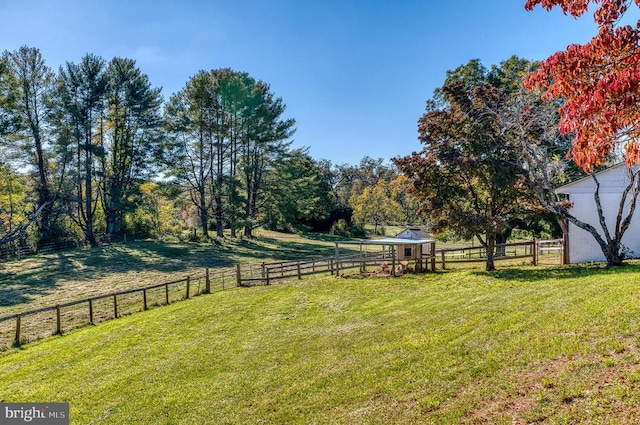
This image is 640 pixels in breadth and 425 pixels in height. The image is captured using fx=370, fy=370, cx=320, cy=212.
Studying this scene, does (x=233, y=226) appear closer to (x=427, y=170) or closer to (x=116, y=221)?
(x=116, y=221)

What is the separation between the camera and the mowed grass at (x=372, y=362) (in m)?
4.50

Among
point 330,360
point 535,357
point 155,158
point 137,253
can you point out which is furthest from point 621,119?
point 155,158

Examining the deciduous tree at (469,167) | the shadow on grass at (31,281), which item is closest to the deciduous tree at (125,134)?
the shadow on grass at (31,281)

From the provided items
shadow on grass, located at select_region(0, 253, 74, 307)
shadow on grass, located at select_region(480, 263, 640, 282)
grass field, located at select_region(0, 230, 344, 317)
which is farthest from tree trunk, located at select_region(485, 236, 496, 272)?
shadow on grass, located at select_region(0, 253, 74, 307)

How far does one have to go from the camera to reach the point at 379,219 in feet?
183

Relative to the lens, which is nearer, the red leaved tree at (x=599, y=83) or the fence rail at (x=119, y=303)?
the red leaved tree at (x=599, y=83)

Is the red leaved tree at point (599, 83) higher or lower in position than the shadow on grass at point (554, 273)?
higher

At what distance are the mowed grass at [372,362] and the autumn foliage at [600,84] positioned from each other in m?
2.73

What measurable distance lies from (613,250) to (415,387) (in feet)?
38.8

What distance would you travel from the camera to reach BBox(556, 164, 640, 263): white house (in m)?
15.4

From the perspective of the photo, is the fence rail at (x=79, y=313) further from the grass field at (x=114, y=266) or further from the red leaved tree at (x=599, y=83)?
the red leaved tree at (x=599, y=83)

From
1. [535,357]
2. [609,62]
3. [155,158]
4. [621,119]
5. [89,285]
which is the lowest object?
[89,285]

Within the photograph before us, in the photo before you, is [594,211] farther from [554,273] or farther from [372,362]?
[372,362]

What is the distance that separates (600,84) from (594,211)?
15.3m
